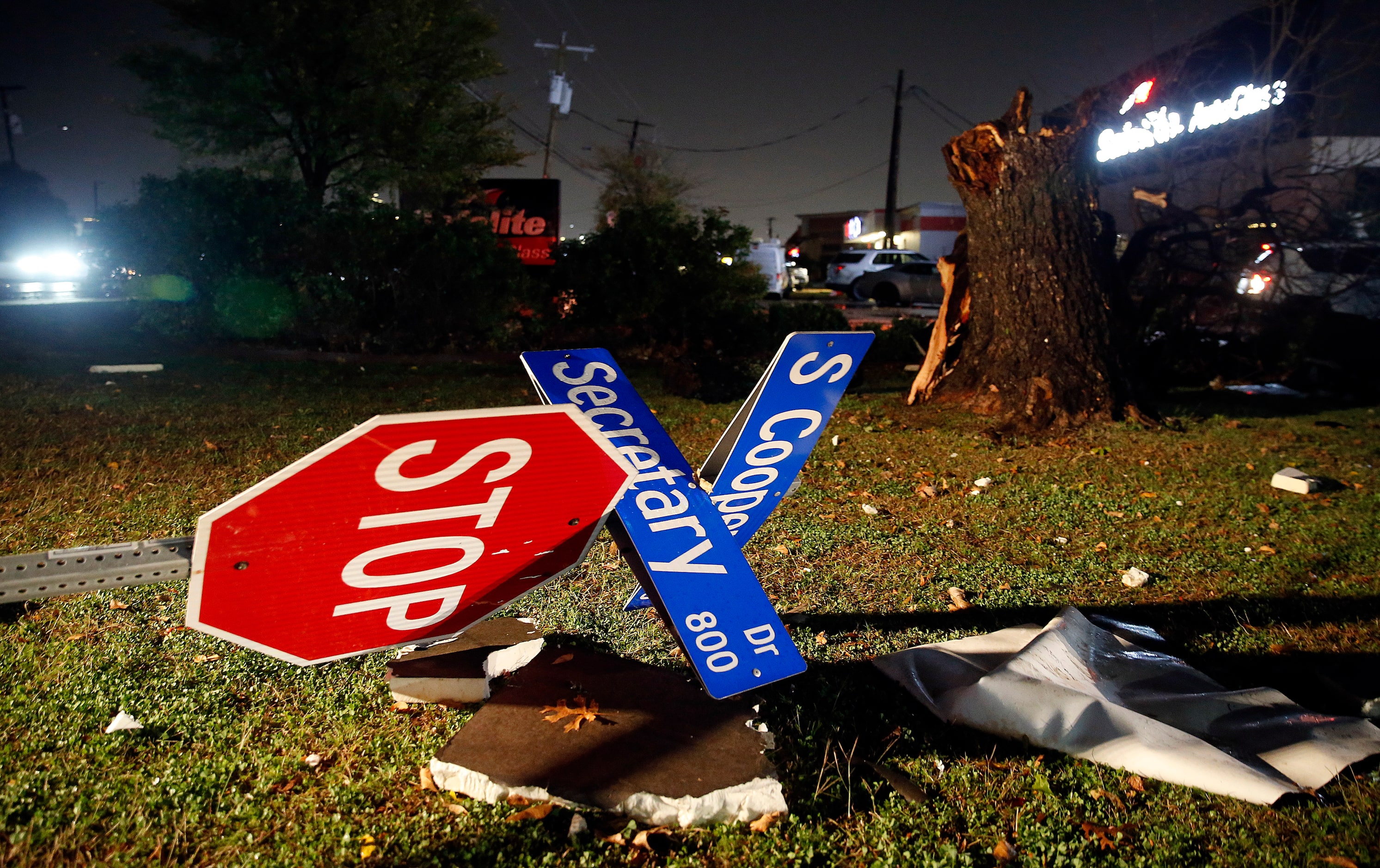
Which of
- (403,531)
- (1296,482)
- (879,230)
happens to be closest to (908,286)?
(1296,482)

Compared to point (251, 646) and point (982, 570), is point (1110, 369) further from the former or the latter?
point (251, 646)

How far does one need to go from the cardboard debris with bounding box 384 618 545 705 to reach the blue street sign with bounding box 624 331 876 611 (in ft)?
2.99

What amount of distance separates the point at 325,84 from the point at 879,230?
182ft

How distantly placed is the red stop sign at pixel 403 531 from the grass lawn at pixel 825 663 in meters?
0.68

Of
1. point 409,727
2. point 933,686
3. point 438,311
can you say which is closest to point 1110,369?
point 933,686

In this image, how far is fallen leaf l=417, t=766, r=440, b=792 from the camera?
7.50 ft

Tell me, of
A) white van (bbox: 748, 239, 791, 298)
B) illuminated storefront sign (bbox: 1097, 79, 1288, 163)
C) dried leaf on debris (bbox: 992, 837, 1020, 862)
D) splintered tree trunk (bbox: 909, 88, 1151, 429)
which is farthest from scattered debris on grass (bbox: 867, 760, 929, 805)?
white van (bbox: 748, 239, 791, 298)

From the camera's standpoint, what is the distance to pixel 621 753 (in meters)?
2.36

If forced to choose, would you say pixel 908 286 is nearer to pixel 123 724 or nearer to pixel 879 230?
pixel 123 724

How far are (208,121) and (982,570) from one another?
17.0 metres

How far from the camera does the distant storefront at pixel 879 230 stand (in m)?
45.8

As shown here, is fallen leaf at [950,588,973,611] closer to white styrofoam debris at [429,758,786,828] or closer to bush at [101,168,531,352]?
white styrofoam debris at [429,758,786,828]

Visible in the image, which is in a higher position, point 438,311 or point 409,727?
point 438,311

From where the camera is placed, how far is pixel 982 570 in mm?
4270
